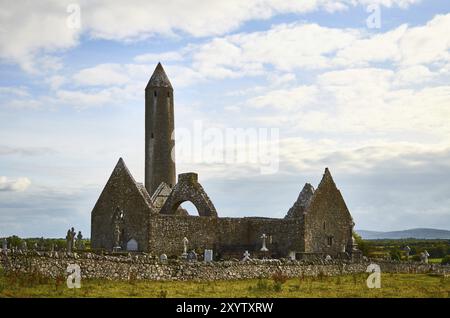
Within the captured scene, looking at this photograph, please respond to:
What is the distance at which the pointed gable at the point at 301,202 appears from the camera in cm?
4713

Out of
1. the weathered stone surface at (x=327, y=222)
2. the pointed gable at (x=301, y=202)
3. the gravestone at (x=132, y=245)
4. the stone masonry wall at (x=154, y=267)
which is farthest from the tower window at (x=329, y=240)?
the gravestone at (x=132, y=245)

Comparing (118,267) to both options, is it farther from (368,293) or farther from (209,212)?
(209,212)

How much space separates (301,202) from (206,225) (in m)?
9.21

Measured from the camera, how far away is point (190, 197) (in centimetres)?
4488

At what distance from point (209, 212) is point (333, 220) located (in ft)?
29.4

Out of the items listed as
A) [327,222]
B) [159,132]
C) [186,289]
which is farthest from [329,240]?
[186,289]

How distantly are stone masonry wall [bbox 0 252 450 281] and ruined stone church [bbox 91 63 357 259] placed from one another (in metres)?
5.09

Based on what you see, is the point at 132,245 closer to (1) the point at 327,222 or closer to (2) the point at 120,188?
(2) the point at 120,188

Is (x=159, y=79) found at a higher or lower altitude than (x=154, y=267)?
higher

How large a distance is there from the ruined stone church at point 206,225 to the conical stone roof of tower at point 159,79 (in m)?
11.1

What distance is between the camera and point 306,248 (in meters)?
42.7

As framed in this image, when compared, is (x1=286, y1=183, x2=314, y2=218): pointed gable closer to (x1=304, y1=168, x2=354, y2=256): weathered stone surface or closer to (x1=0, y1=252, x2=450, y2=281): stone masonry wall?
(x1=304, y1=168, x2=354, y2=256): weathered stone surface

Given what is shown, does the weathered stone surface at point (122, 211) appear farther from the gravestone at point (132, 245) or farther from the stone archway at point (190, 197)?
the stone archway at point (190, 197)
